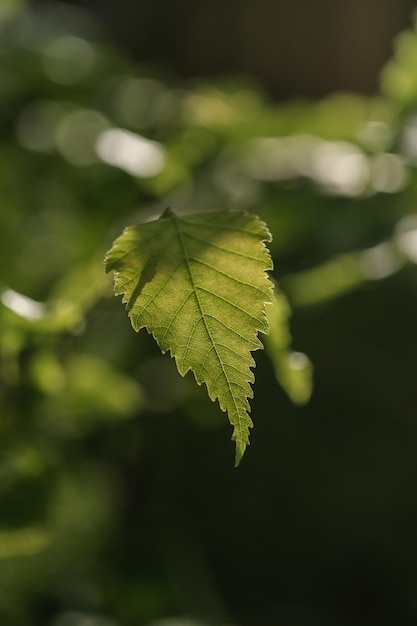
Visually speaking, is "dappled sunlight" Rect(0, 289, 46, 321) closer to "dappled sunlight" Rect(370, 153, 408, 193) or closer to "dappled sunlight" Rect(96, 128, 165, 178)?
"dappled sunlight" Rect(96, 128, 165, 178)

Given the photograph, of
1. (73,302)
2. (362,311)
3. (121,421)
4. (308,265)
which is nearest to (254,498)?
(362,311)

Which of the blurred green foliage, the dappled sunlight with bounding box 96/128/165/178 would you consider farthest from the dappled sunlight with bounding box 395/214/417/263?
the dappled sunlight with bounding box 96/128/165/178

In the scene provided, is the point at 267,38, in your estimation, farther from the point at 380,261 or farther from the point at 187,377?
the point at 380,261

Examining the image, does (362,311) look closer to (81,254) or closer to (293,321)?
(293,321)

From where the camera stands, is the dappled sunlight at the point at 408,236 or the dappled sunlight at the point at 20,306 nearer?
the dappled sunlight at the point at 20,306

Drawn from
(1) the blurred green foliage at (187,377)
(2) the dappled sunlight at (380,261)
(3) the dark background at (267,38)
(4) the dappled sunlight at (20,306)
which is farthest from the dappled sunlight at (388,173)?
(3) the dark background at (267,38)

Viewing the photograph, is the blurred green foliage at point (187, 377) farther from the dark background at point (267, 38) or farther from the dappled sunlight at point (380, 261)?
the dark background at point (267, 38)

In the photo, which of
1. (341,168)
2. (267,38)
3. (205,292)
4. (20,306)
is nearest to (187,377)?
(341,168)
